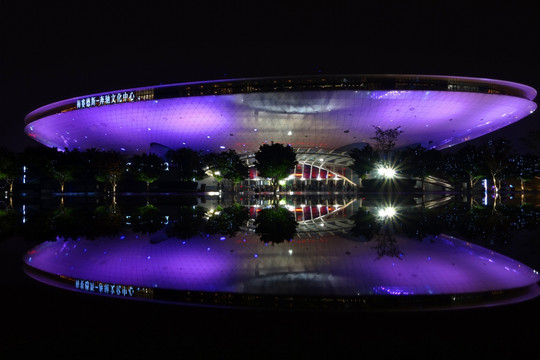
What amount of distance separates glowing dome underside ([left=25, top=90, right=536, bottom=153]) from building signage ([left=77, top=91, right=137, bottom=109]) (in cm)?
71

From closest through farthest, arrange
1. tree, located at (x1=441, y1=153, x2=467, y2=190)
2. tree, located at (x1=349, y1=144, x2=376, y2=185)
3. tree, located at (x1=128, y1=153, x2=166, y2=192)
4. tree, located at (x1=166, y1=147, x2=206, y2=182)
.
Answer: tree, located at (x1=349, y1=144, x2=376, y2=185) < tree, located at (x1=128, y1=153, x2=166, y2=192) < tree, located at (x1=166, y1=147, x2=206, y2=182) < tree, located at (x1=441, y1=153, x2=467, y2=190)

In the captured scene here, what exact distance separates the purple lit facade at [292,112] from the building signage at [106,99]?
13 cm

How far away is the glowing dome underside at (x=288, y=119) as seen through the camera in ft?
164

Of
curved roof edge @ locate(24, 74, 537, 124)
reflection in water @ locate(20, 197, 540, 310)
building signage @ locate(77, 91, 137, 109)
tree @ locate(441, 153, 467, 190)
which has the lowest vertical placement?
reflection in water @ locate(20, 197, 540, 310)

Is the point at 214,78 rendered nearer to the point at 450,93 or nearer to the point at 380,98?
the point at 380,98

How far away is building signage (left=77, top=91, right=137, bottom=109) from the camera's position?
5306 centimetres

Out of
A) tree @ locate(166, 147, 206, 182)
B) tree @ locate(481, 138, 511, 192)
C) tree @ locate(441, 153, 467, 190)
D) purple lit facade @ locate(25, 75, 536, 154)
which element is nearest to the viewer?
tree @ locate(481, 138, 511, 192)

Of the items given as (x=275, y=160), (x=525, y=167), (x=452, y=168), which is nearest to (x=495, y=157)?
(x=452, y=168)

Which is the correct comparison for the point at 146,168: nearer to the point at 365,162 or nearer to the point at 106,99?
the point at 106,99

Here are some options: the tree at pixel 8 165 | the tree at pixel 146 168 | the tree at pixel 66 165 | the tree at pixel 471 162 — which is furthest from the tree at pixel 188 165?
the tree at pixel 471 162

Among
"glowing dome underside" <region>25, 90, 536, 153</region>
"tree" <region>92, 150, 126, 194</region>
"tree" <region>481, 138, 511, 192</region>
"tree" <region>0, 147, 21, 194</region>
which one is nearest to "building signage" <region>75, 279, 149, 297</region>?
"tree" <region>0, 147, 21, 194</region>

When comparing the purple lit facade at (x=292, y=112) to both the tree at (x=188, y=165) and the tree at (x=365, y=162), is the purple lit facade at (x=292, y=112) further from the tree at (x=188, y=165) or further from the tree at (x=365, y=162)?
the tree at (x=365, y=162)

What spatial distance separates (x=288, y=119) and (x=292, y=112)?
87.2 inches

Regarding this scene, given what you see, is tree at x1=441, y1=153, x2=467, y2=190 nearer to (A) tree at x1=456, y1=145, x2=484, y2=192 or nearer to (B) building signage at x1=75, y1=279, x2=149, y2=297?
(A) tree at x1=456, y1=145, x2=484, y2=192
